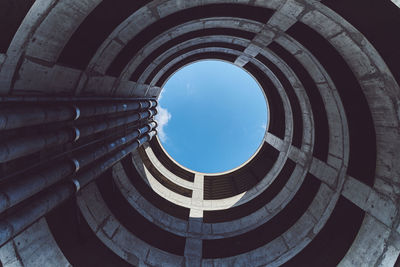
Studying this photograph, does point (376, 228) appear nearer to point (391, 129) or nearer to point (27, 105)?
point (391, 129)

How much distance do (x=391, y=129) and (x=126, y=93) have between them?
12393mm

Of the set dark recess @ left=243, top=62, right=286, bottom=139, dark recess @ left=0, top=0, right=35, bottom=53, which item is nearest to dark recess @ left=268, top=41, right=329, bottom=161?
dark recess @ left=243, top=62, right=286, bottom=139

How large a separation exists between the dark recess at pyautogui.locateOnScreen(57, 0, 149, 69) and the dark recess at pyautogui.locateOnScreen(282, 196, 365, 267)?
12242 mm

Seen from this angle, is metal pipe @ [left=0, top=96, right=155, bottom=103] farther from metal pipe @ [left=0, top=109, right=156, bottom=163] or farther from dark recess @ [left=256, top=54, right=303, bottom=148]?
dark recess @ [left=256, top=54, right=303, bottom=148]

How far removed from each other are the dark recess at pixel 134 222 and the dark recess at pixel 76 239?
1704 millimetres

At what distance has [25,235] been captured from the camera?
6.58 m

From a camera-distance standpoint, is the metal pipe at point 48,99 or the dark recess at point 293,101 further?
the dark recess at point 293,101

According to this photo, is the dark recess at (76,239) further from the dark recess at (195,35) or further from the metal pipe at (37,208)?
the dark recess at (195,35)

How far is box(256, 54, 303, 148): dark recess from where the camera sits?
12812 millimetres

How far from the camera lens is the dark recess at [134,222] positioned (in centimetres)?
1105

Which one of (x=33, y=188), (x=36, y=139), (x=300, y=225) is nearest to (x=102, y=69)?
(x=36, y=139)

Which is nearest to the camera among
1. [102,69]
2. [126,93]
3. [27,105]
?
[27,105]

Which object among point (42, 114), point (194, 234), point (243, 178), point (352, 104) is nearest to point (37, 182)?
point (42, 114)

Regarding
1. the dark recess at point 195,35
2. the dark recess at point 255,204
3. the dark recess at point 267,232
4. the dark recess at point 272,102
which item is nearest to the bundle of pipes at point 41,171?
the dark recess at point 195,35
